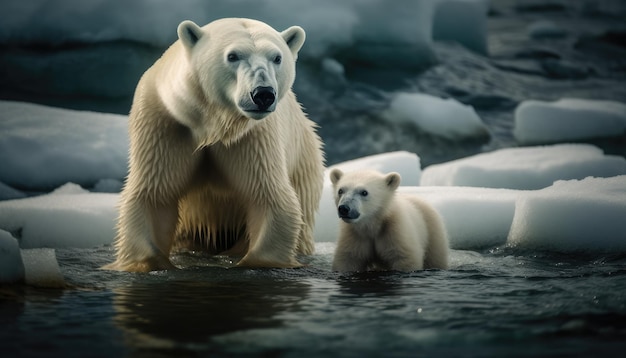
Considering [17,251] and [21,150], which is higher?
[21,150]

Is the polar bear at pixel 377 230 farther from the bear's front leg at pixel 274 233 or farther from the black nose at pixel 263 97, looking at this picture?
the black nose at pixel 263 97

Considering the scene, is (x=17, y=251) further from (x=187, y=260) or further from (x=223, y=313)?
(x=187, y=260)

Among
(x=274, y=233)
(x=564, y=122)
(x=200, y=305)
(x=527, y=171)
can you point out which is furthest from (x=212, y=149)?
(x=564, y=122)

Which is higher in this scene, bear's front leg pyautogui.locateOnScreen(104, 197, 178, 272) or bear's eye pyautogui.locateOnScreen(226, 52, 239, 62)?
bear's eye pyautogui.locateOnScreen(226, 52, 239, 62)

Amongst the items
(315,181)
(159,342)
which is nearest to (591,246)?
(315,181)

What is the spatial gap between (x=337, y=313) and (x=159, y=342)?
73cm

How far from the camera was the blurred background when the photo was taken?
31.7 ft

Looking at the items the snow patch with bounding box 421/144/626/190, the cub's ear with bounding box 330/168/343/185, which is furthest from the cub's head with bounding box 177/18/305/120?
the snow patch with bounding box 421/144/626/190

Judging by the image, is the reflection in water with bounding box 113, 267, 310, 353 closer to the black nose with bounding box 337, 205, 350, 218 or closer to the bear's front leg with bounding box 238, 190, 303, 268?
the bear's front leg with bounding box 238, 190, 303, 268

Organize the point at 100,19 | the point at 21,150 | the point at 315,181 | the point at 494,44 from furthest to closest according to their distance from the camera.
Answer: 1. the point at 494,44
2. the point at 100,19
3. the point at 21,150
4. the point at 315,181

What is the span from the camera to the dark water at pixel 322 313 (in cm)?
272

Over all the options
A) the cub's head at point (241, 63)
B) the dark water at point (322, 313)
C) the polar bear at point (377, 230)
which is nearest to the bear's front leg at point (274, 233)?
the dark water at point (322, 313)

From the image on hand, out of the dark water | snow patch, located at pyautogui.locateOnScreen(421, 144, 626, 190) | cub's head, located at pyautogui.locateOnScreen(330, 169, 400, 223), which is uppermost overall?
snow patch, located at pyautogui.locateOnScreen(421, 144, 626, 190)

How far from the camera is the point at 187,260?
4.88 meters
